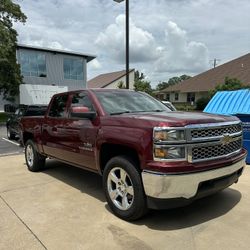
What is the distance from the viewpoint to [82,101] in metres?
5.43

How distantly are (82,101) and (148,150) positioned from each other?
206 cm

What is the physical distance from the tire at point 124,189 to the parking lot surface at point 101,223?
165mm

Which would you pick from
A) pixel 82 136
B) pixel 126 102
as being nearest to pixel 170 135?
pixel 126 102

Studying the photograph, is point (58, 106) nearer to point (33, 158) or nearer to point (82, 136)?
point (82, 136)

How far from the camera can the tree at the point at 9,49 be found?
2605cm

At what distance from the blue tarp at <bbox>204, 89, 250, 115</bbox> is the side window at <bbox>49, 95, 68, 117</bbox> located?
4.74 m

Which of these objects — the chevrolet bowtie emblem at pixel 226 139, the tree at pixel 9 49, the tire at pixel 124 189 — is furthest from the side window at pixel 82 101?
the tree at pixel 9 49

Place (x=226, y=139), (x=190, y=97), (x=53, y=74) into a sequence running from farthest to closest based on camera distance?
(x=190, y=97) → (x=53, y=74) → (x=226, y=139)

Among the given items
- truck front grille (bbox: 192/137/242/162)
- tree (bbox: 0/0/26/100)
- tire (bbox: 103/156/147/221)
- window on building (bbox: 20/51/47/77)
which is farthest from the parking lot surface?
window on building (bbox: 20/51/47/77)

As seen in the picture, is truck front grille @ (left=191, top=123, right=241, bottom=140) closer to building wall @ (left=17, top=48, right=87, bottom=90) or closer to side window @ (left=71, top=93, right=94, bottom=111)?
side window @ (left=71, top=93, right=94, bottom=111)

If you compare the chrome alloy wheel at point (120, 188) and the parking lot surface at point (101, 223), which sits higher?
the chrome alloy wheel at point (120, 188)

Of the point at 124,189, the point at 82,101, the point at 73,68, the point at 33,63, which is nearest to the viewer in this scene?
the point at 124,189

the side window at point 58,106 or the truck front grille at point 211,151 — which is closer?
the truck front grille at point 211,151

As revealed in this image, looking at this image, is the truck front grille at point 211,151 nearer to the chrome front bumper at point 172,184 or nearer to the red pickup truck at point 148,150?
the red pickup truck at point 148,150
